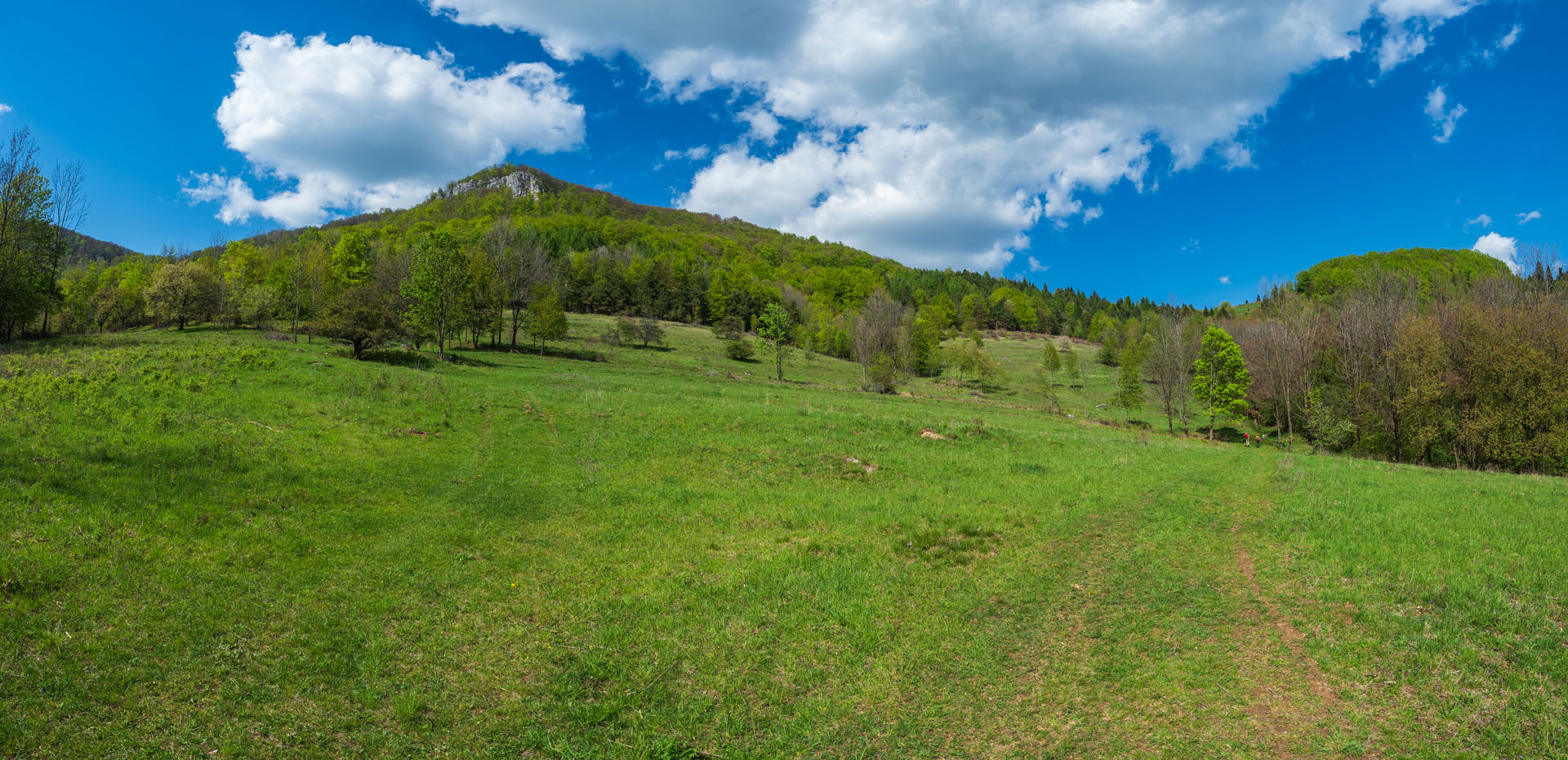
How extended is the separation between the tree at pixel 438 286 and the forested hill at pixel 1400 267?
13264 cm

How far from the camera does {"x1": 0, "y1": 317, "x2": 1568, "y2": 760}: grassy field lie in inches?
305

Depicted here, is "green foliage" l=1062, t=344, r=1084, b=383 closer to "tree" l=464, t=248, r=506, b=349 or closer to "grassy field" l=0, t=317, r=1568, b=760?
"grassy field" l=0, t=317, r=1568, b=760

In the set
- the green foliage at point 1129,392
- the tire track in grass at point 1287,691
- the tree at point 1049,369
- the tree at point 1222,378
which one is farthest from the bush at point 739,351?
the tire track in grass at point 1287,691

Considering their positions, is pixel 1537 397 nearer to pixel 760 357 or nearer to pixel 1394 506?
pixel 1394 506

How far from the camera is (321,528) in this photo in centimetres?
1358

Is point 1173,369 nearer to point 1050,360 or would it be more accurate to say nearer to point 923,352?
point 1050,360

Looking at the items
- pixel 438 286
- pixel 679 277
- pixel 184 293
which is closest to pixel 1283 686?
pixel 438 286

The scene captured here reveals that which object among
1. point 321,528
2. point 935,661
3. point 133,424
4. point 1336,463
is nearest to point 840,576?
point 935,661

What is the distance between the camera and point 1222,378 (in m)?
63.6

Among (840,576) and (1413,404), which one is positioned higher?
(1413,404)

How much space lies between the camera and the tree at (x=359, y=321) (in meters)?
42.7

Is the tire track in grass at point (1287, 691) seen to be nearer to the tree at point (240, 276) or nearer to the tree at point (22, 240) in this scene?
the tree at point (22, 240)

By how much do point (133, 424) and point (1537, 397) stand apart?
68.3 metres

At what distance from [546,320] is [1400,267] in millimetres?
159012
